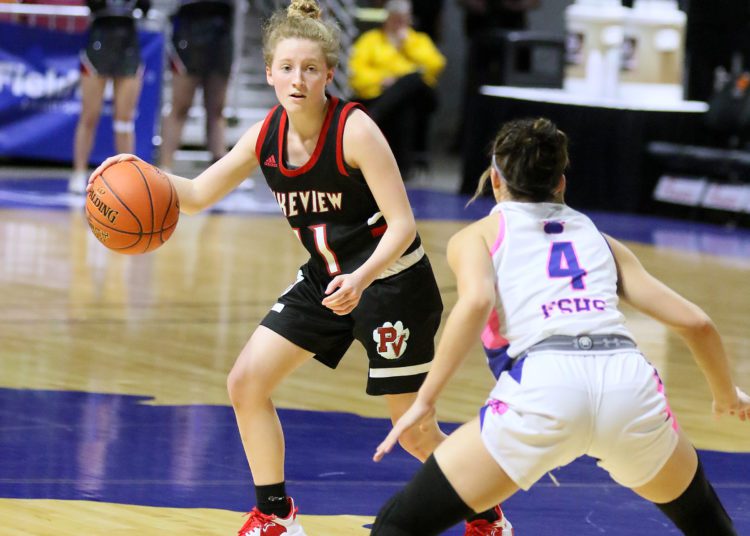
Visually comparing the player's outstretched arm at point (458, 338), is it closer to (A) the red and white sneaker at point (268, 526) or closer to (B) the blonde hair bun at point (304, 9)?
(A) the red and white sneaker at point (268, 526)

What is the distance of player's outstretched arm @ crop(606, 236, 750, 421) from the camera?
2967 millimetres

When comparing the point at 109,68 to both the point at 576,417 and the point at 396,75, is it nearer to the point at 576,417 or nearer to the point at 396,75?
the point at 396,75

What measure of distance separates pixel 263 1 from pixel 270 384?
10175mm

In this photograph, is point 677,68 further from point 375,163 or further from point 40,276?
point 375,163

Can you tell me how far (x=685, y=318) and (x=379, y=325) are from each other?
101 cm

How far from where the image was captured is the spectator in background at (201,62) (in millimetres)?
11062

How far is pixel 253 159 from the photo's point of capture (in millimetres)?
3822

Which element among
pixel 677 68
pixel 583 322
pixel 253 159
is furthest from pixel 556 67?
pixel 583 322

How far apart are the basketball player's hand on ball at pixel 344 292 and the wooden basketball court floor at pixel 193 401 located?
0.70 m

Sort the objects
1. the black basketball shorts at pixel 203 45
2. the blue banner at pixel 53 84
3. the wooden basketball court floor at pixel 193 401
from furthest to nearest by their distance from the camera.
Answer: the blue banner at pixel 53 84
the black basketball shorts at pixel 203 45
the wooden basketball court floor at pixel 193 401

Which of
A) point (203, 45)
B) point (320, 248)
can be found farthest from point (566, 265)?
point (203, 45)

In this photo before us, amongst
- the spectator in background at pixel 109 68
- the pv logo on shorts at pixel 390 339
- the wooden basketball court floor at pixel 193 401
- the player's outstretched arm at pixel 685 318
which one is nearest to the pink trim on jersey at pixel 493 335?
the player's outstretched arm at pixel 685 318

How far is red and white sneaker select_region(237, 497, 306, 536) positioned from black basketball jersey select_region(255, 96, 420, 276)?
2.19 ft

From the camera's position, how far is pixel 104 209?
3805 mm
